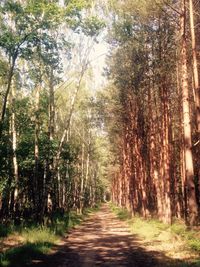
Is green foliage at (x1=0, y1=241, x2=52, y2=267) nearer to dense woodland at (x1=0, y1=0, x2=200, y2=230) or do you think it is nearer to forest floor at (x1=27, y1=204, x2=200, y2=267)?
forest floor at (x1=27, y1=204, x2=200, y2=267)

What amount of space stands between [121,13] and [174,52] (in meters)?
4.14

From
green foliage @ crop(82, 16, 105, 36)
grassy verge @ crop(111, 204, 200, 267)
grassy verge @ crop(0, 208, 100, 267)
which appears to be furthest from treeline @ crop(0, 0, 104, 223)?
grassy verge @ crop(111, 204, 200, 267)

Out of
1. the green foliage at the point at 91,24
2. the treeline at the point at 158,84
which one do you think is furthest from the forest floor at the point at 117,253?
the green foliage at the point at 91,24

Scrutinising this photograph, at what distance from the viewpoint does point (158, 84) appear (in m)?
→ 23.1

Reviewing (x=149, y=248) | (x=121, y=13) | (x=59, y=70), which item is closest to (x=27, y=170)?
(x=59, y=70)

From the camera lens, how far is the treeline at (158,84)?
51.9ft

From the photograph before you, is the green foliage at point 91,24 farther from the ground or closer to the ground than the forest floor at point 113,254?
farther from the ground

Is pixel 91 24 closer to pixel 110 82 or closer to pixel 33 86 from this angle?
pixel 33 86

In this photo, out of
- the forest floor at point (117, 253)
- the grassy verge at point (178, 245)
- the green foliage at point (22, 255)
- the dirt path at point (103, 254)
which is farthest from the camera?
the dirt path at point (103, 254)

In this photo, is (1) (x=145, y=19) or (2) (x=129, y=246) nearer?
(2) (x=129, y=246)

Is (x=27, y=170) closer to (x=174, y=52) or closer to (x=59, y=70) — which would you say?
(x=59, y=70)

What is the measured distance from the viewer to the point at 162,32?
22297 mm

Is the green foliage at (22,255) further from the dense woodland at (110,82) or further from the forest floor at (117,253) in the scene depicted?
the dense woodland at (110,82)

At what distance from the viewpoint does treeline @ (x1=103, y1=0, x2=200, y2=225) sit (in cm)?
1583
